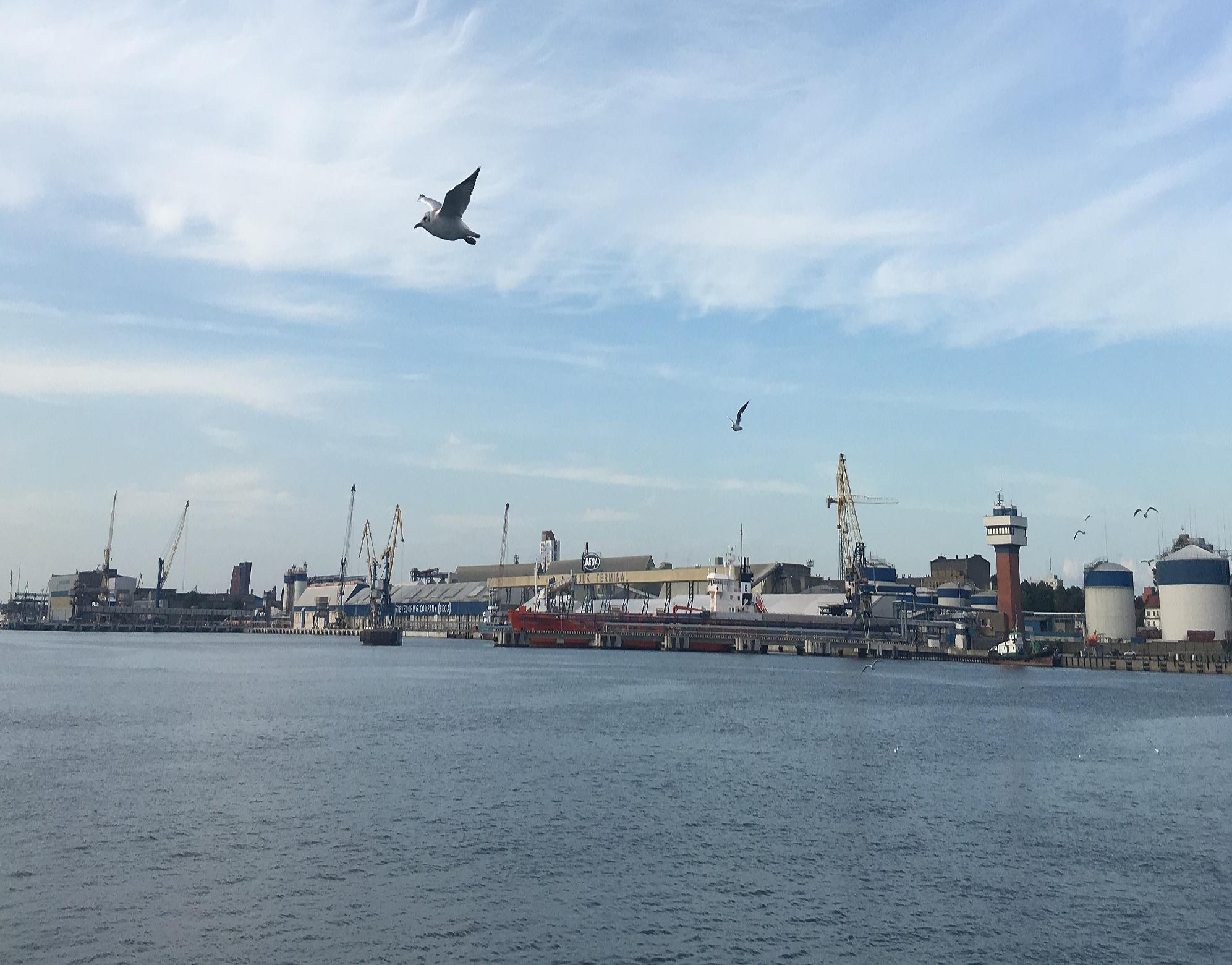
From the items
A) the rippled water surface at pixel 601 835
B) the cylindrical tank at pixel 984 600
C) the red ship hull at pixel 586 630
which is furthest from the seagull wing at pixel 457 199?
the cylindrical tank at pixel 984 600

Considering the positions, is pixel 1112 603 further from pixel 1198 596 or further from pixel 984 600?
pixel 984 600

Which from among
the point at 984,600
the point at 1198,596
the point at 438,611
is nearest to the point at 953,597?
the point at 984,600

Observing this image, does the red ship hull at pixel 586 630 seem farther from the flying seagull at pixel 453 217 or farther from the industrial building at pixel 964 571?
the flying seagull at pixel 453 217

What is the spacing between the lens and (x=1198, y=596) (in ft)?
371

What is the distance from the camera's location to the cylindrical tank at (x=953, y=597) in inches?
5502

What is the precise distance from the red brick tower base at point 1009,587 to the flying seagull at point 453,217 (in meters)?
121

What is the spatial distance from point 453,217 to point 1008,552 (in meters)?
122

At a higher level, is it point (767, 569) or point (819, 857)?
point (767, 569)

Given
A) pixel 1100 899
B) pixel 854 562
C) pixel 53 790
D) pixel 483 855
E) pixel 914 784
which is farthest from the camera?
pixel 854 562

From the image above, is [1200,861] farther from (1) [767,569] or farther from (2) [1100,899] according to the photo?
(1) [767,569]

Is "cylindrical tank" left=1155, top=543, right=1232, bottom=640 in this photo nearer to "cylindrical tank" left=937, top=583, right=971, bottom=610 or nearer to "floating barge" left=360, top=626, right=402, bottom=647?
"cylindrical tank" left=937, top=583, right=971, bottom=610

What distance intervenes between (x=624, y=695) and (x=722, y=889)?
39961mm

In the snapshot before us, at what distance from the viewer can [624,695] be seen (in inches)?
2406

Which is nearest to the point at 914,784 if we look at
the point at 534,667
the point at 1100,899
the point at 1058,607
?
the point at 1100,899
